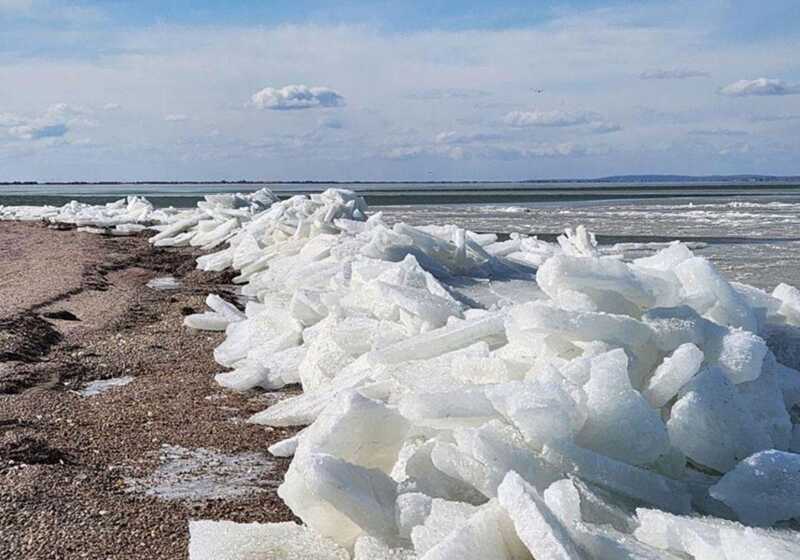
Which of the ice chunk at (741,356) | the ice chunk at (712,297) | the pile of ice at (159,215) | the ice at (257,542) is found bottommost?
the pile of ice at (159,215)

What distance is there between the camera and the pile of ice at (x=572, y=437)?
84.2 inches

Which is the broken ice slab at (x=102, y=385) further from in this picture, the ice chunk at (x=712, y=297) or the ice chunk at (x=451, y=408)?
the ice chunk at (x=712, y=297)

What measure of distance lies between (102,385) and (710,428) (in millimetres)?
3098

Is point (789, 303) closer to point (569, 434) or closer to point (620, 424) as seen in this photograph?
point (620, 424)

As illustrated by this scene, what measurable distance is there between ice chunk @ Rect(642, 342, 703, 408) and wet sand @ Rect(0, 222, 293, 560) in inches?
46.9

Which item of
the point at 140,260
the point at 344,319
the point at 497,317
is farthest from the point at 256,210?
the point at 497,317

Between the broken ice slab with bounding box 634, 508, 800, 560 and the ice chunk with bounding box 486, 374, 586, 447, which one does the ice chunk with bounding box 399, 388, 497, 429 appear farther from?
the broken ice slab with bounding box 634, 508, 800, 560

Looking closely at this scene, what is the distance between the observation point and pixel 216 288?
830 centimetres

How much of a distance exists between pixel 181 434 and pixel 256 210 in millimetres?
10204

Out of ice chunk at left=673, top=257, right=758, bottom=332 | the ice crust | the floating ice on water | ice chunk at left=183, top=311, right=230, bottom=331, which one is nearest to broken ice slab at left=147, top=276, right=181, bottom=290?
ice chunk at left=183, top=311, right=230, bottom=331

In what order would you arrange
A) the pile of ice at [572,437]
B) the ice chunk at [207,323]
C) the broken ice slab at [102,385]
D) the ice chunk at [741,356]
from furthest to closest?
the ice chunk at [207,323]
the broken ice slab at [102,385]
the ice chunk at [741,356]
the pile of ice at [572,437]

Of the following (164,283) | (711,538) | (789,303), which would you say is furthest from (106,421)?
(164,283)

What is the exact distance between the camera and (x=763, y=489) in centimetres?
244

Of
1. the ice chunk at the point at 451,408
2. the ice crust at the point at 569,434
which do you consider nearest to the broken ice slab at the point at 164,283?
the ice crust at the point at 569,434
